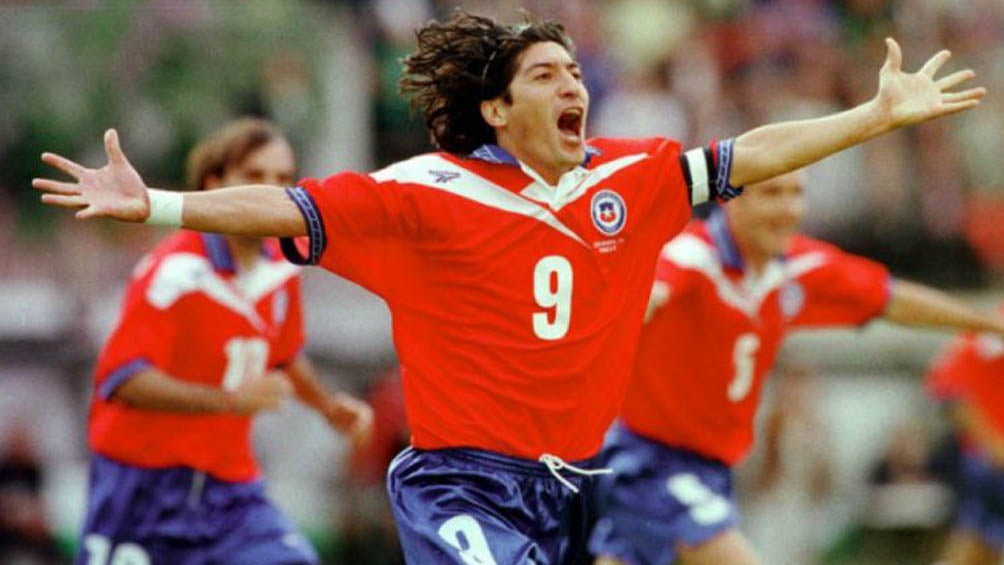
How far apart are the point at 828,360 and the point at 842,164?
4.80ft

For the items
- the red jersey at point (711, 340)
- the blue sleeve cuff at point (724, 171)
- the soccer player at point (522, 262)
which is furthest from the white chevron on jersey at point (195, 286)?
the blue sleeve cuff at point (724, 171)

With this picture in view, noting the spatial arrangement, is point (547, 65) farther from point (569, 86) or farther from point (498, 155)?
point (498, 155)

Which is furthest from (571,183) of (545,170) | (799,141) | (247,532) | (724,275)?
(247,532)

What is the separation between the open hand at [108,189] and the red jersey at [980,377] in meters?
6.71

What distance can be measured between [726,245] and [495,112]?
6.99 feet

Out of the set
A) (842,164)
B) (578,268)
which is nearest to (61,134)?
(842,164)

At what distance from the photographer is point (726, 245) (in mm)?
8875

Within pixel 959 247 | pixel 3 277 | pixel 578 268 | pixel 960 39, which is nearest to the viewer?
pixel 578 268

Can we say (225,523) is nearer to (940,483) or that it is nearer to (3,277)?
(3,277)

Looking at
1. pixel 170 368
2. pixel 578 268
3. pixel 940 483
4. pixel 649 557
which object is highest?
pixel 578 268

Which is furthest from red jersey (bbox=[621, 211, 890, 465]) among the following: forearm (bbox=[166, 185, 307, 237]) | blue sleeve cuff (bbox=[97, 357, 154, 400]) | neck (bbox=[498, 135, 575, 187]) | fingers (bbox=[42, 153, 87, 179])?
fingers (bbox=[42, 153, 87, 179])

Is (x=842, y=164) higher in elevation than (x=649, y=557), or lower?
higher

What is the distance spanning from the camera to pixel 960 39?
645 inches

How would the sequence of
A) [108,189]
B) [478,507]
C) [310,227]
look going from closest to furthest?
[108,189]
[310,227]
[478,507]
